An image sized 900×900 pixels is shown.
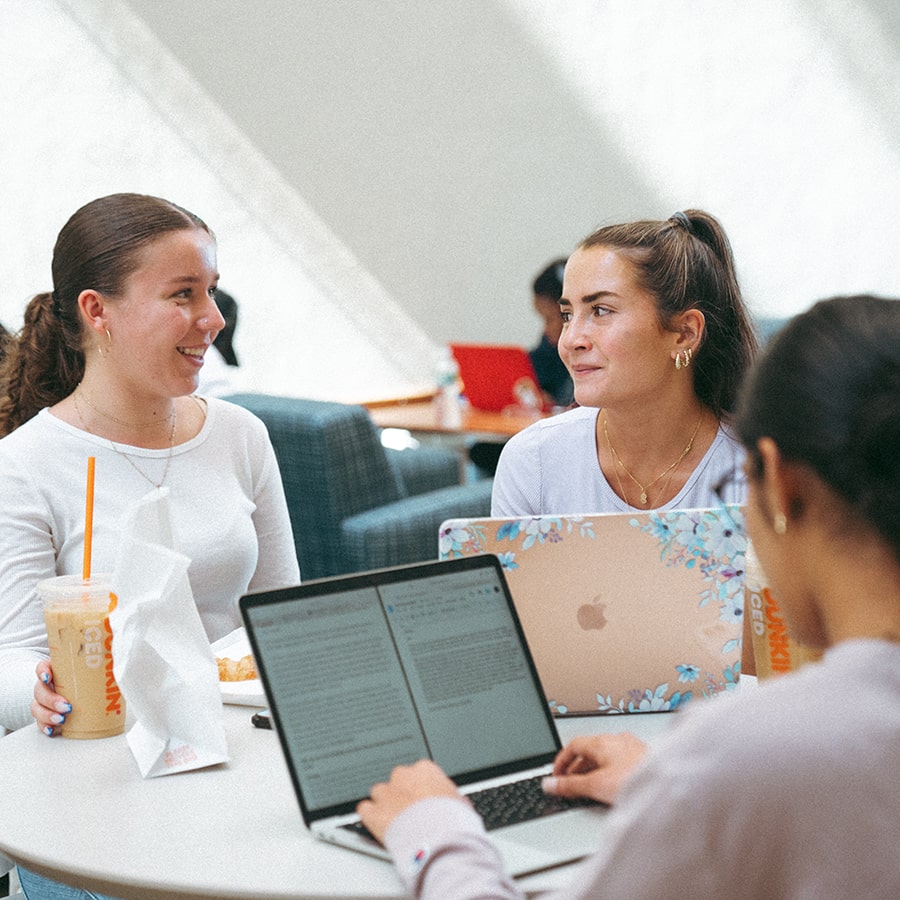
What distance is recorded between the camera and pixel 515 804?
4.02 feet

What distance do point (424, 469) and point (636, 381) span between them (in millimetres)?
2494

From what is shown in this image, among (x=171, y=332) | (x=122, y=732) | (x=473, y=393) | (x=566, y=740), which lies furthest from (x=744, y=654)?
(x=473, y=393)

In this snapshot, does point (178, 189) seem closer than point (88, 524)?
No

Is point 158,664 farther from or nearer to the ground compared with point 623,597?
farther from the ground

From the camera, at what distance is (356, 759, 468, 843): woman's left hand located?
112 centimetres

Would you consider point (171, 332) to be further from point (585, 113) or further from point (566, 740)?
point (585, 113)

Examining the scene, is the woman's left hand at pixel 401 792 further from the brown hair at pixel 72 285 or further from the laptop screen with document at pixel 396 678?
the brown hair at pixel 72 285

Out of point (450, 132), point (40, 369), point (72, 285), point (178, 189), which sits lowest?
point (40, 369)

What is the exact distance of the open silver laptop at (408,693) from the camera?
3.90ft

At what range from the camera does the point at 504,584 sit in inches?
53.5

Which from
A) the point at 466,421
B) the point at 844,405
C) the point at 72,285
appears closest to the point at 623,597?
the point at 844,405

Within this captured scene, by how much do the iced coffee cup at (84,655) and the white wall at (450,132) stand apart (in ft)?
13.0

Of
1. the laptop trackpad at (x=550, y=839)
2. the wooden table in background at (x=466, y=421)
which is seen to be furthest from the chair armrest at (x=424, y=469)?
the laptop trackpad at (x=550, y=839)

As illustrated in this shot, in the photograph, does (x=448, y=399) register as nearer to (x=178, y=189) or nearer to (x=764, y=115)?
(x=178, y=189)
